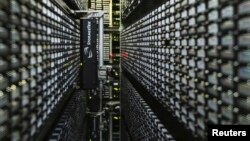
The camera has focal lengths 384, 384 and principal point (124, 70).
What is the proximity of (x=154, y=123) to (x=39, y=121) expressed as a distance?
7.12ft

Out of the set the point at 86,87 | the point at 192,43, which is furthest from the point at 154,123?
the point at 86,87

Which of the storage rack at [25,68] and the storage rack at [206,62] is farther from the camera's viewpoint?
the storage rack at [25,68]

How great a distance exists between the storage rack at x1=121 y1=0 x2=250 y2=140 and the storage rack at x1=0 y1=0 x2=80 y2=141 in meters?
1.30

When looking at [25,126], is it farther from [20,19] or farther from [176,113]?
[176,113]

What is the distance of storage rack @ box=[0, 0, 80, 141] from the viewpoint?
2432 mm

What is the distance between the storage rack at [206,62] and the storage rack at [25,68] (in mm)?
1295

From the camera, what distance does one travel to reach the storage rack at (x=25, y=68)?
2432 mm

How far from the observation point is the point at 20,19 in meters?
2.84

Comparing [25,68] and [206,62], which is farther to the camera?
[25,68]

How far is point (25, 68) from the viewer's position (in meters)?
2.96

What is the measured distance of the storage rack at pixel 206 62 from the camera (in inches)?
79.5

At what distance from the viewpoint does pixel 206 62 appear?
2.60 m

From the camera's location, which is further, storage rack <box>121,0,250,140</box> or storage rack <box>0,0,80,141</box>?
storage rack <box>0,0,80,141</box>

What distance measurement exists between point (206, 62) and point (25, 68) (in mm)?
1371
